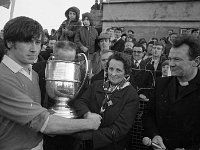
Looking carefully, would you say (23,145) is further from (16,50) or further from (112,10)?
(112,10)

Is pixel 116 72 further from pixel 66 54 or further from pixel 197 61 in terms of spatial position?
pixel 197 61

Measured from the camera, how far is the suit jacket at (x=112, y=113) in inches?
93.4

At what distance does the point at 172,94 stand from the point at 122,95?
47 centimetres

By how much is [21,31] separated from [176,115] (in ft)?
4.98

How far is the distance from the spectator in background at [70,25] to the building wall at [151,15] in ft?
19.6

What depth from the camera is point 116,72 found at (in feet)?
9.07

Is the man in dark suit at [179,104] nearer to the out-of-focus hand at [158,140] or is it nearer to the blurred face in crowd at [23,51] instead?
the out-of-focus hand at [158,140]

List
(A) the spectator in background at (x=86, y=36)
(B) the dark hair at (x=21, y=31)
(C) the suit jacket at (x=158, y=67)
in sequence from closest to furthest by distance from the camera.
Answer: (B) the dark hair at (x=21, y=31), (C) the suit jacket at (x=158, y=67), (A) the spectator in background at (x=86, y=36)

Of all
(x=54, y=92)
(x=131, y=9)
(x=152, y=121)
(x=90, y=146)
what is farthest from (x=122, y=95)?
(x=131, y=9)

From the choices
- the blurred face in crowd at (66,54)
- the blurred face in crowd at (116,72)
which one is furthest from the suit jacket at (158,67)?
the blurred face in crowd at (66,54)

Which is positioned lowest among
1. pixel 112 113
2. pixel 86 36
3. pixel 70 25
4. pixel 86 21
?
pixel 112 113

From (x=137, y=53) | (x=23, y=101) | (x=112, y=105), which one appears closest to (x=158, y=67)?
(x=137, y=53)

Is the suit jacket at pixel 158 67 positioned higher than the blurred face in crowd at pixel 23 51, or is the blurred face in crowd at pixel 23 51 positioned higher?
the blurred face in crowd at pixel 23 51

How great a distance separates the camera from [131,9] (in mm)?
12711
